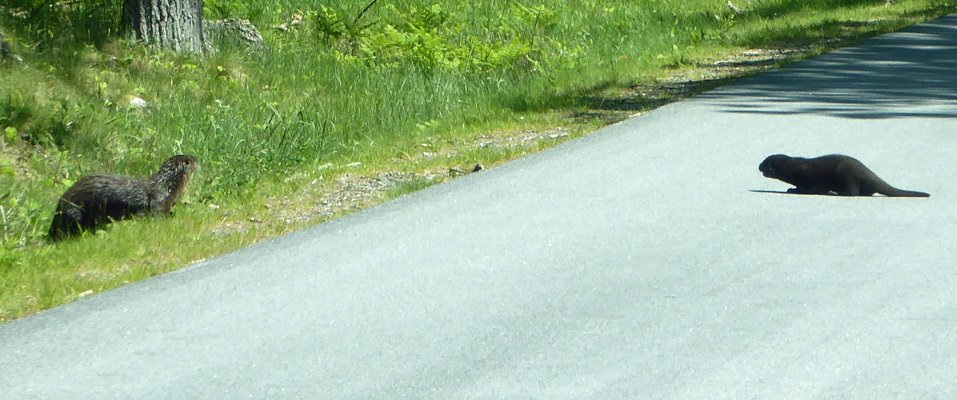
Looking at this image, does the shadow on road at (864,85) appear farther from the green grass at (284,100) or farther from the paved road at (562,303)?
the paved road at (562,303)

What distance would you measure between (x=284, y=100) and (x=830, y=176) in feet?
18.8

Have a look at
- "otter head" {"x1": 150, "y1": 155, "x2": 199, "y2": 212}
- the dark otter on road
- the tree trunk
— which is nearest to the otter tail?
the dark otter on road

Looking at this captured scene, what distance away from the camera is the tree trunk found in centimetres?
1205

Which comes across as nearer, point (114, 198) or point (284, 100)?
point (114, 198)

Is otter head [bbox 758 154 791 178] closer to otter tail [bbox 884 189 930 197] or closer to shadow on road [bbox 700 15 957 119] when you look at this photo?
otter tail [bbox 884 189 930 197]

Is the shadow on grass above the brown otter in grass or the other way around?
the other way around

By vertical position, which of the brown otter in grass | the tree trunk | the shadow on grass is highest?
the tree trunk

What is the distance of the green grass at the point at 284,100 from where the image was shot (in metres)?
7.18

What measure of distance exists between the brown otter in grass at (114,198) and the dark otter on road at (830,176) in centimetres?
410

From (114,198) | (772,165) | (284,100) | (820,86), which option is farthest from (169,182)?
(820,86)

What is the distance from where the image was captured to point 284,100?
11141mm

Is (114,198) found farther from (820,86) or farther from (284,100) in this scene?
(820,86)

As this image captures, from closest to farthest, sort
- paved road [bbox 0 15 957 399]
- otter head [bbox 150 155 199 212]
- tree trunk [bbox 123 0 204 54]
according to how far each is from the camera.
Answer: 1. paved road [bbox 0 15 957 399]
2. otter head [bbox 150 155 199 212]
3. tree trunk [bbox 123 0 204 54]

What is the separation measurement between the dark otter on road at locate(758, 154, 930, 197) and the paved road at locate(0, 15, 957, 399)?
113mm
